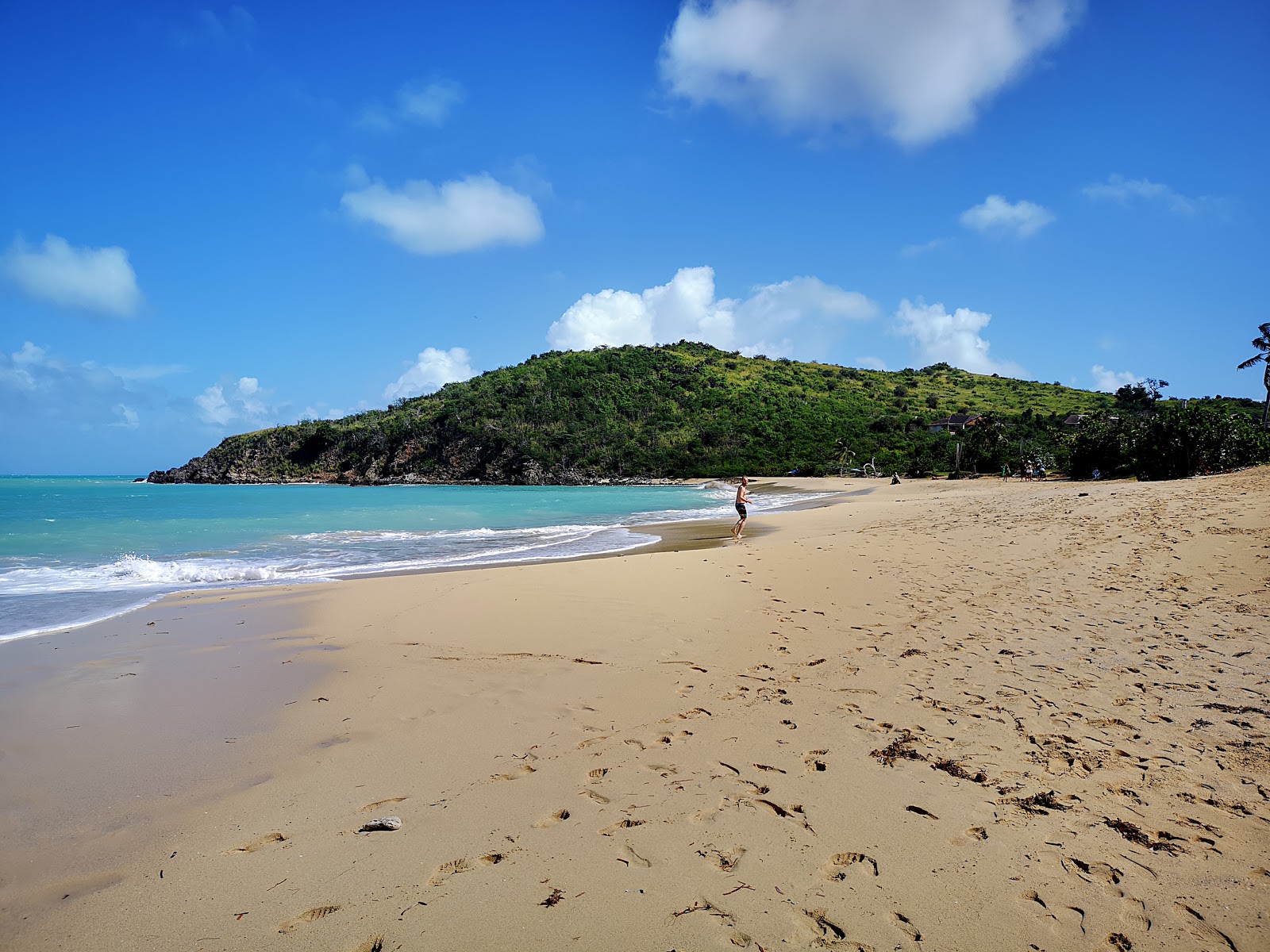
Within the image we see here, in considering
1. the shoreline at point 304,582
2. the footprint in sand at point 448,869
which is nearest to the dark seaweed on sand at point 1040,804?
the footprint in sand at point 448,869

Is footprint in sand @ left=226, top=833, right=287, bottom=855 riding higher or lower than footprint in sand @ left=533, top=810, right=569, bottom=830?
lower

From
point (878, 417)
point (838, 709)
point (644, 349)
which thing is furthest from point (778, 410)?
point (838, 709)

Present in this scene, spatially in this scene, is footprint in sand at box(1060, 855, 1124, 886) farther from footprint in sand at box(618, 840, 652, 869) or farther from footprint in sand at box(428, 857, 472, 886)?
footprint in sand at box(428, 857, 472, 886)

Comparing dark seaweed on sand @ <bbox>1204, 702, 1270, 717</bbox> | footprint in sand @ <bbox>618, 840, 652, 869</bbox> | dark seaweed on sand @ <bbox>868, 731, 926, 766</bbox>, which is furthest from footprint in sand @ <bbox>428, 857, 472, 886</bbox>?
dark seaweed on sand @ <bbox>1204, 702, 1270, 717</bbox>

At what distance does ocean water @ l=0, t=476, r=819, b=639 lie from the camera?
10195mm

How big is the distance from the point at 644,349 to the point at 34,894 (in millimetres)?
118811

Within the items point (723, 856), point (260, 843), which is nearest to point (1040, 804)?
point (723, 856)

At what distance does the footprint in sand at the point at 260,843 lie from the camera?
10.0ft

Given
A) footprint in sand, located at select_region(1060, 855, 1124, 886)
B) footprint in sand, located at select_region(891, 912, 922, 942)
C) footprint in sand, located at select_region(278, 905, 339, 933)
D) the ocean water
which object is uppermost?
the ocean water

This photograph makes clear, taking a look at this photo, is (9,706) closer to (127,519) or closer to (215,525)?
(215,525)

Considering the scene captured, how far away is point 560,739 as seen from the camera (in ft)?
13.9

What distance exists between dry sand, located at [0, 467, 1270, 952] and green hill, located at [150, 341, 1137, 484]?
65655mm

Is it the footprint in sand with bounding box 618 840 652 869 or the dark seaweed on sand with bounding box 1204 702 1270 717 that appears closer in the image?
the footprint in sand with bounding box 618 840 652 869

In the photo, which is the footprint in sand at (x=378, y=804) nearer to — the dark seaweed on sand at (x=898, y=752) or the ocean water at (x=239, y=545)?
the dark seaweed on sand at (x=898, y=752)
